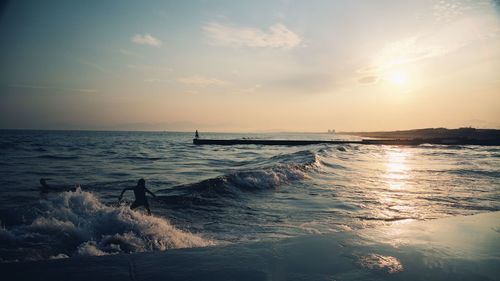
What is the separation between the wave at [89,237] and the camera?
6.35 m

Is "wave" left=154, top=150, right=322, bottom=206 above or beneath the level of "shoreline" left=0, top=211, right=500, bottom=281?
beneath

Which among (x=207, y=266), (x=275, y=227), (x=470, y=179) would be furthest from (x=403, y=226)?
(x=470, y=179)

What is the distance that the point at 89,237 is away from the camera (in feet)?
23.7

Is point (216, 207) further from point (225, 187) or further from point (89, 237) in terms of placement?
point (89, 237)

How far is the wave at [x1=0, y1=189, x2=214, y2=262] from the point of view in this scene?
635cm

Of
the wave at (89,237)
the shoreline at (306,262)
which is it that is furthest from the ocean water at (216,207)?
the shoreline at (306,262)

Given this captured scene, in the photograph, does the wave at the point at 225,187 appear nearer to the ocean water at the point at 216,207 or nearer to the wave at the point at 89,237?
the ocean water at the point at 216,207

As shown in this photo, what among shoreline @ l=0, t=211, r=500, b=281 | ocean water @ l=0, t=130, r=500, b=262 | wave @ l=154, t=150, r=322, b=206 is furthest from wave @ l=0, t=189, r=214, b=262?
wave @ l=154, t=150, r=322, b=206

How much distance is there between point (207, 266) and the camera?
13.1 feet

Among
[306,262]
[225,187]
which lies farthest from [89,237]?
[225,187]

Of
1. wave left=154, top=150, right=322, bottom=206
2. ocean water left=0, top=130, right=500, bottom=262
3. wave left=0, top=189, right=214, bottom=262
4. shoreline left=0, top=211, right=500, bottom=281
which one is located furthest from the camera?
wave left=154, top=150, right=322, bottom=206

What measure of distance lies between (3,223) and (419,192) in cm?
1560

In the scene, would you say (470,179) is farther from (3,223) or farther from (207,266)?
(3,223)

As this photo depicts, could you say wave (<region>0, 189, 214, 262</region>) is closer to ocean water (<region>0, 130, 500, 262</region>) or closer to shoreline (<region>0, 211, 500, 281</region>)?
ocean water (<region>0, 130, 500, 262</region>)
